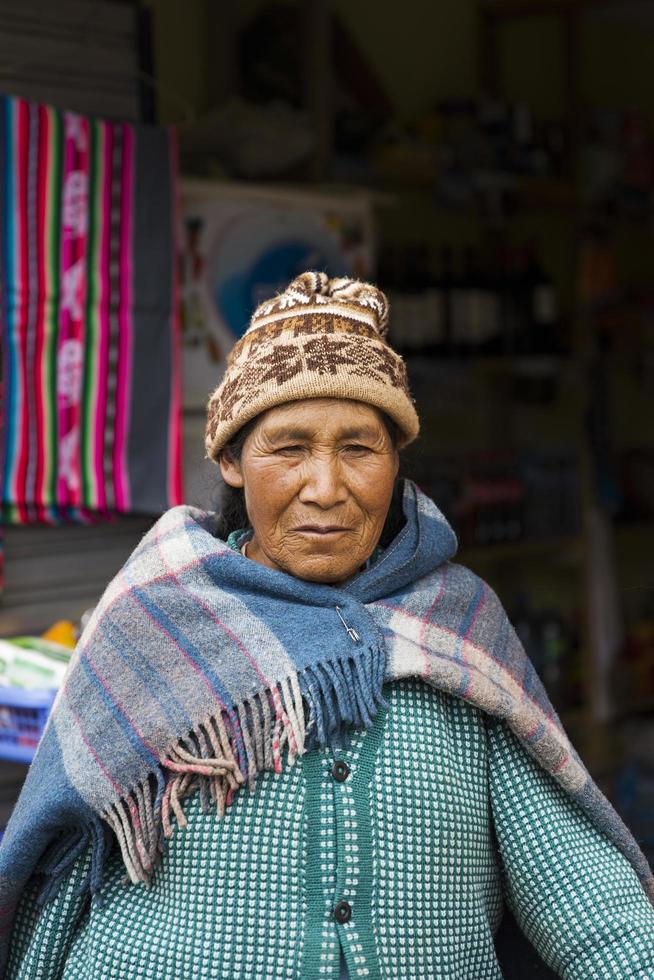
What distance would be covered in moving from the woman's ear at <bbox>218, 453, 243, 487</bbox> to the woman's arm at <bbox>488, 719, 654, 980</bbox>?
456 mm

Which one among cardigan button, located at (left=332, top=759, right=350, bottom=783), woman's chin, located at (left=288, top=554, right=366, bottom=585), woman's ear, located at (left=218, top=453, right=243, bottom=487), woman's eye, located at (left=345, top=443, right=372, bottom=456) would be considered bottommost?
cardigan button, located at (left=332, top=759, right=350, bottom=783)

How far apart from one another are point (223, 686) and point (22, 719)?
0.88 metres

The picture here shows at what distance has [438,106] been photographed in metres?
4.45

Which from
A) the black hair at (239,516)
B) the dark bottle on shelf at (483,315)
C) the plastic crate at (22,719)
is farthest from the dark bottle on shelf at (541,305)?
the black hair at (239,516)

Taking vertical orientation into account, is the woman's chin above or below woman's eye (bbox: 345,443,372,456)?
below

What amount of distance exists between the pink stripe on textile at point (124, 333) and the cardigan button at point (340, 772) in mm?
1646

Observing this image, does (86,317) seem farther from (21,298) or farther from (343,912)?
(343,912)

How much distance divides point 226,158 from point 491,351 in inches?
52.0

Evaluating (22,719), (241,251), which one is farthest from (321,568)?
(241,251)

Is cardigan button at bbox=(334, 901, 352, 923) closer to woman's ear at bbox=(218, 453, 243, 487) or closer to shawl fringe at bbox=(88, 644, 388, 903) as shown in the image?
shawl fringe at bbox=(88, 644, 388, 903)

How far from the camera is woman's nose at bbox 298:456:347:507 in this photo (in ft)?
5.15

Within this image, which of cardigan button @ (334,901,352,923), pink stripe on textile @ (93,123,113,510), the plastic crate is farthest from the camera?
pink stripe on textile @ (93,123,113,510)

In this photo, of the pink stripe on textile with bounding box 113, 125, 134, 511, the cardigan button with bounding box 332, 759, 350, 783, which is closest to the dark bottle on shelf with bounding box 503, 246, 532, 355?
the pink stripe on textile with bounding box 113, 125, 134, 511

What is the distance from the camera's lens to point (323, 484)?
1.57m
